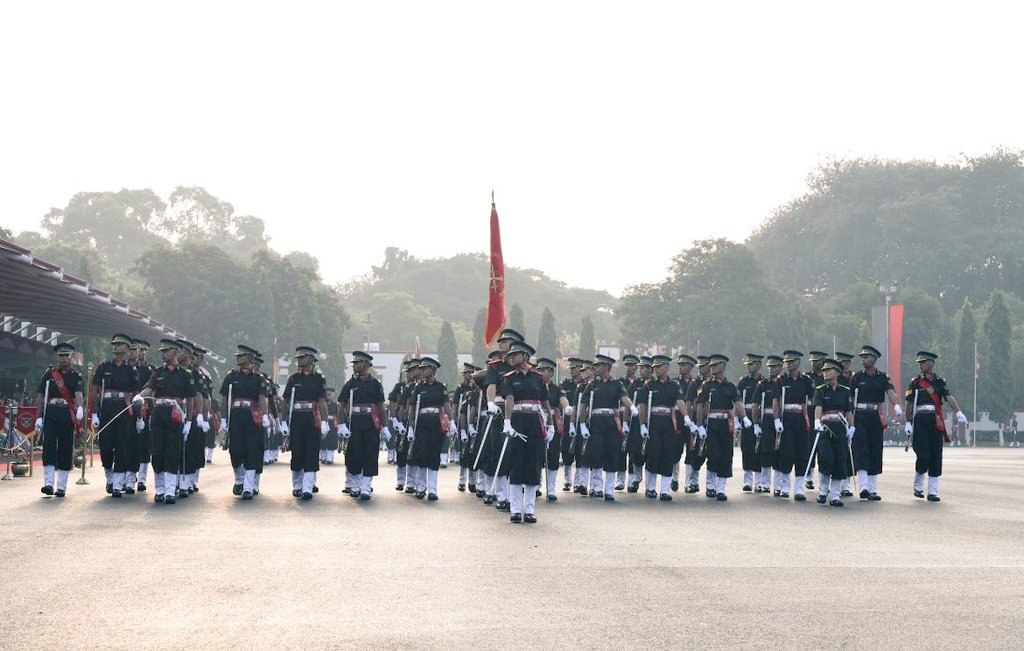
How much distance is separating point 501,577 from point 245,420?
31.8ft

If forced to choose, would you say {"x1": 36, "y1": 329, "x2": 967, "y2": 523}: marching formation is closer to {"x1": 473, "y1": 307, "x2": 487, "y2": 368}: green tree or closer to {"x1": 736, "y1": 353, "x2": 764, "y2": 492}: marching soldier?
{"x1": 736, "y1": 353, "x2": 764, "y2": 492}: marching soldier

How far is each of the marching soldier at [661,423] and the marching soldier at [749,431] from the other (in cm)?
148

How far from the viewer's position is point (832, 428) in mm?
20672

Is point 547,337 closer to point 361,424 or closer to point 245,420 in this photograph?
point 361,424

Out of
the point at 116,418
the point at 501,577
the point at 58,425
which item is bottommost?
the point at 501,577

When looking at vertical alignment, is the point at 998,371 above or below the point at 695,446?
above

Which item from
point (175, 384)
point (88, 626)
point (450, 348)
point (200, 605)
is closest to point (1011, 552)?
point (200, 605)

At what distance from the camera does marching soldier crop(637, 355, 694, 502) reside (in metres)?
21.6

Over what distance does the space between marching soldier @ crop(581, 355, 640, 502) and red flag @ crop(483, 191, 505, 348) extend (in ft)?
14.6

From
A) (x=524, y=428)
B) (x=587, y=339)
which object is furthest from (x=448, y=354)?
(x=524, y=428)

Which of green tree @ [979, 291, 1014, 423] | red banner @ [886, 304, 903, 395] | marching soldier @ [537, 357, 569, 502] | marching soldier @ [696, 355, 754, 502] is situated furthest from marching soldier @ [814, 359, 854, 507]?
green tree @ [979, 291, 1014, 423]

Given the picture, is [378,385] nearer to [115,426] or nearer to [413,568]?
[115,426]

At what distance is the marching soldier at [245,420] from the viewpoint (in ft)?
66.7

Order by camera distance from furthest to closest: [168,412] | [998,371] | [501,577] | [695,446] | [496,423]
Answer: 1. [998,371]
2. [695,446]
3. [496,423]
4. [168,412]
5. [501,577]
